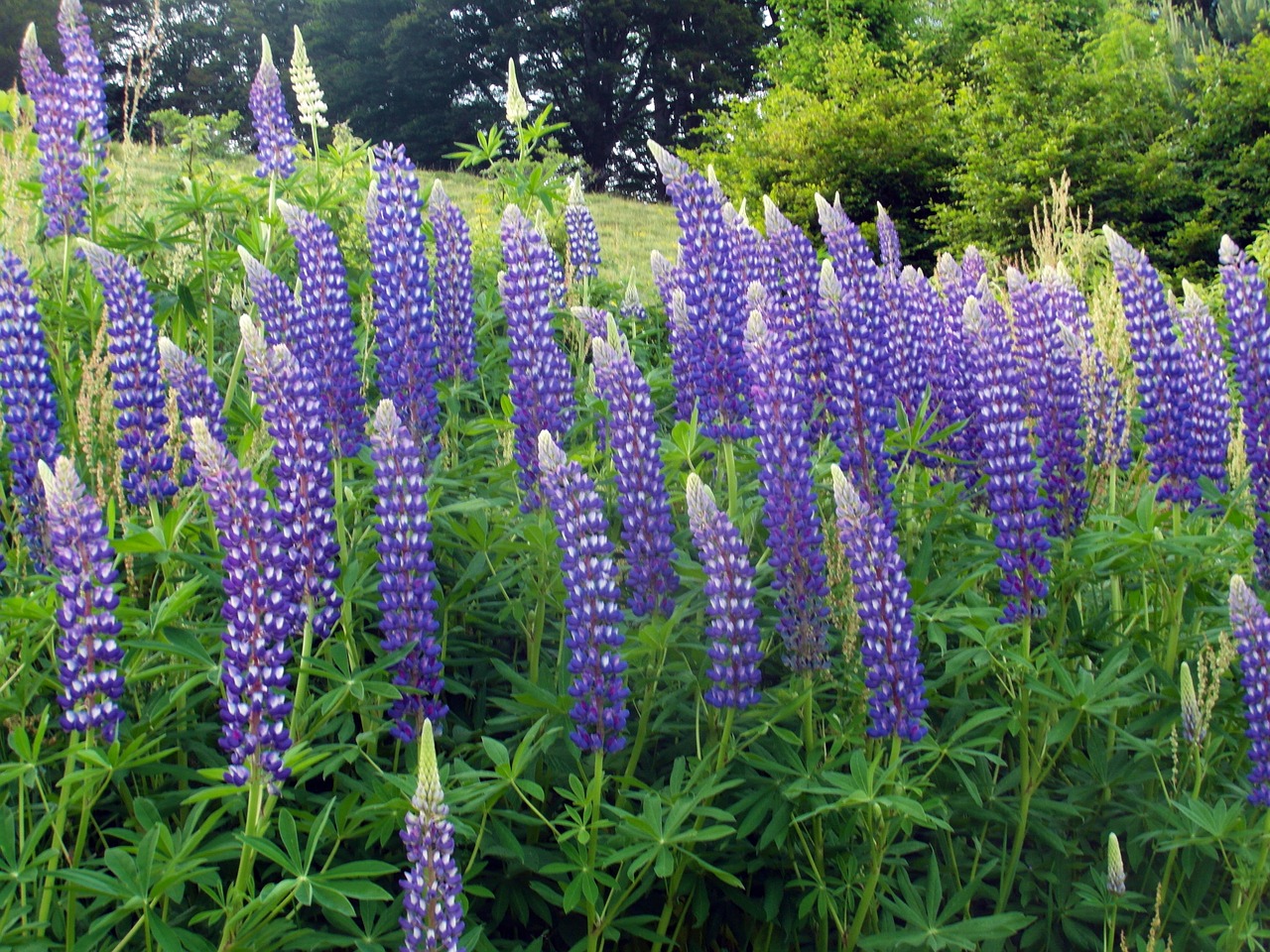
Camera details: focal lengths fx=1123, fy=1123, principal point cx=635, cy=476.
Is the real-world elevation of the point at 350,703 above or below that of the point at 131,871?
above

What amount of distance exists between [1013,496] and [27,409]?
109 inches

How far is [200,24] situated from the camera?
40156 millimetres

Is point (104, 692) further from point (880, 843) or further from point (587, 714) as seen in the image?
point (880, 843)

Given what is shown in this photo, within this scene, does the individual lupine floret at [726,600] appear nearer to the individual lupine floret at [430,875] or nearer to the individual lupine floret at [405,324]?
the individual lupine floret at [430,875]

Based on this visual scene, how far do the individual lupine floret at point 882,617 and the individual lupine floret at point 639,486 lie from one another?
0.48 metres

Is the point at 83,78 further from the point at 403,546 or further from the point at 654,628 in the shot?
the point at 654,628

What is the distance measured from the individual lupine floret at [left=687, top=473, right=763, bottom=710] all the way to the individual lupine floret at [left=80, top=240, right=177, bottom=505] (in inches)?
64.0

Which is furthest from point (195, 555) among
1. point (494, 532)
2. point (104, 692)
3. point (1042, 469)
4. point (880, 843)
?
point (1042, 469)

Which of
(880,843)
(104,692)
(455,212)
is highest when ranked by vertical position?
(455,212)

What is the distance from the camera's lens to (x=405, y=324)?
3.52 m

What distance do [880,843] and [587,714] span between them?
2.52 feet

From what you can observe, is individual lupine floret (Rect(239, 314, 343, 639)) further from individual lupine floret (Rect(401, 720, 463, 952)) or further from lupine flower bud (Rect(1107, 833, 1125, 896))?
lupine flower bud (Rect(1107, 833, 1125, 896))

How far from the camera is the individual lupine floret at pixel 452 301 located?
4.02 m

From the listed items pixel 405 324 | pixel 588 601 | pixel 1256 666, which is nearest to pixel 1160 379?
pixel 1256 666
